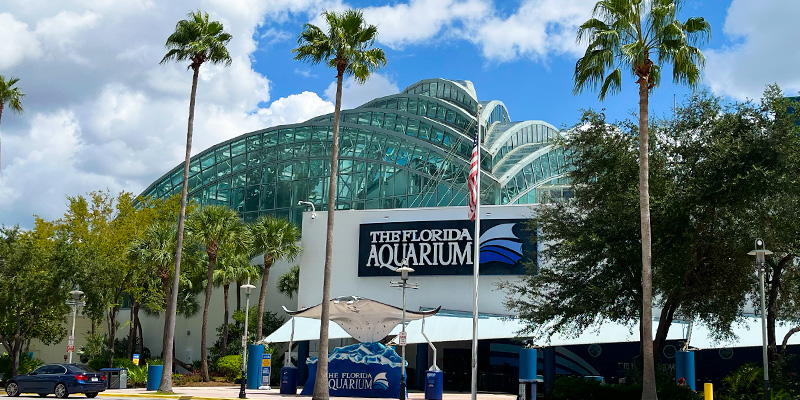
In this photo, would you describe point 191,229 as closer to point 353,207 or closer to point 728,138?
point 353,207

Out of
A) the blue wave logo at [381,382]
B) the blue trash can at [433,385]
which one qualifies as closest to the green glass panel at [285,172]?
the blue wave logo at [381,382]

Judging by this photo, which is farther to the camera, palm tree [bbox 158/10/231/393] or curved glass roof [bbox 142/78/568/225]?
curved glass roof [bbox 142/78/568/225]

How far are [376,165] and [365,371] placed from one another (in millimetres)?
24856

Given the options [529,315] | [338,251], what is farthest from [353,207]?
[529,315]

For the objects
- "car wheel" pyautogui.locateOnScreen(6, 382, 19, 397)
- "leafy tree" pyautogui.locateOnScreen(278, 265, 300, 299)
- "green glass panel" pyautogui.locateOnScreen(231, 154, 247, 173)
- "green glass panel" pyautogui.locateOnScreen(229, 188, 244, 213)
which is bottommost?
"car wheel" pyautogui.locateOnScreen(6, 382, 19, 397)

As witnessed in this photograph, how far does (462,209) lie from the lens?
141 ft

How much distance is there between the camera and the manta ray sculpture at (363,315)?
33.4 metres

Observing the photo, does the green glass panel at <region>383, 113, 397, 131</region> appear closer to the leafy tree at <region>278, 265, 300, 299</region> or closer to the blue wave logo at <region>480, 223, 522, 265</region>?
the leafy tree at <region>278, 265, 300, 299</region>

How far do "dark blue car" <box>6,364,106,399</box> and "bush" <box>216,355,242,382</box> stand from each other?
15.3 meters

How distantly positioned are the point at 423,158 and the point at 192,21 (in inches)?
946

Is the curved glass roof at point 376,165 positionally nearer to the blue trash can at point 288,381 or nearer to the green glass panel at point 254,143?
the green glass panel at point 254,143

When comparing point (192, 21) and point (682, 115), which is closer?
point (682, 115)

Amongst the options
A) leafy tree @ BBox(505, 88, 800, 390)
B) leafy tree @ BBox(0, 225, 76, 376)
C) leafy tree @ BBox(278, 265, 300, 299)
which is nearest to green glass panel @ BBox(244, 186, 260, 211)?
leafy tree @ BBox(278, 265, 300, 299)

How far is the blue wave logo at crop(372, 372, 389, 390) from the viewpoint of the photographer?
31781mm
